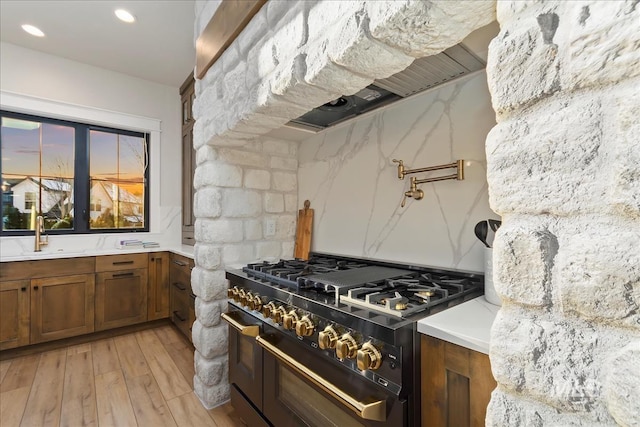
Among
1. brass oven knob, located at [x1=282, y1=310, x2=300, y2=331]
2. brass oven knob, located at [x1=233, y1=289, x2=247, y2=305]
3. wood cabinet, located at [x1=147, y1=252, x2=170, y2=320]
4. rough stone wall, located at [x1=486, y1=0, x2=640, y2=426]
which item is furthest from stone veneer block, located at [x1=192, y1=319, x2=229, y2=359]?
rough stone wall, located at [x1=486, y1=0, x2=640, y2=426]

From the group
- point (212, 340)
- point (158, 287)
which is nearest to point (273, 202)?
point (212, 340)

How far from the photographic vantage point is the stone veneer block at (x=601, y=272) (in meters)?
0.41

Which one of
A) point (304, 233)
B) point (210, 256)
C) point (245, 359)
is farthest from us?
point (304, 233)

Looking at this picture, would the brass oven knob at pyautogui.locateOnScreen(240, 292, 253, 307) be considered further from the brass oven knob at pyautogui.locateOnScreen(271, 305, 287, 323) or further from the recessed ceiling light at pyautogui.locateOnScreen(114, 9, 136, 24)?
the recessed ceiling light at pyautogui.locateOnScreen(114, 9, 136, 24)

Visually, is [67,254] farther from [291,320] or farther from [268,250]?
[291,320]

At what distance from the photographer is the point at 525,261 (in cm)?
51

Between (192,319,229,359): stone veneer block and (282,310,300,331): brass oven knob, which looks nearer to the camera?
(282,310,300,331): brass oven knob

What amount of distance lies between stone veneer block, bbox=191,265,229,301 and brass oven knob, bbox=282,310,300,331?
2.89 ft

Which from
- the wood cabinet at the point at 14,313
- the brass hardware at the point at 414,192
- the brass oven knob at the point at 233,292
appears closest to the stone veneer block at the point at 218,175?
the brass oven knob at the point at 233,292

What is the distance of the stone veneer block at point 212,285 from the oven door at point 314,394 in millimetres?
635

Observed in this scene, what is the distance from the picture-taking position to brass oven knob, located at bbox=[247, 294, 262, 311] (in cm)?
146

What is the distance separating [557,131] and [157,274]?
365 cm

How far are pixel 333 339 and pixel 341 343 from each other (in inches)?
2.3

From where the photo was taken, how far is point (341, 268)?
1.68 meters
